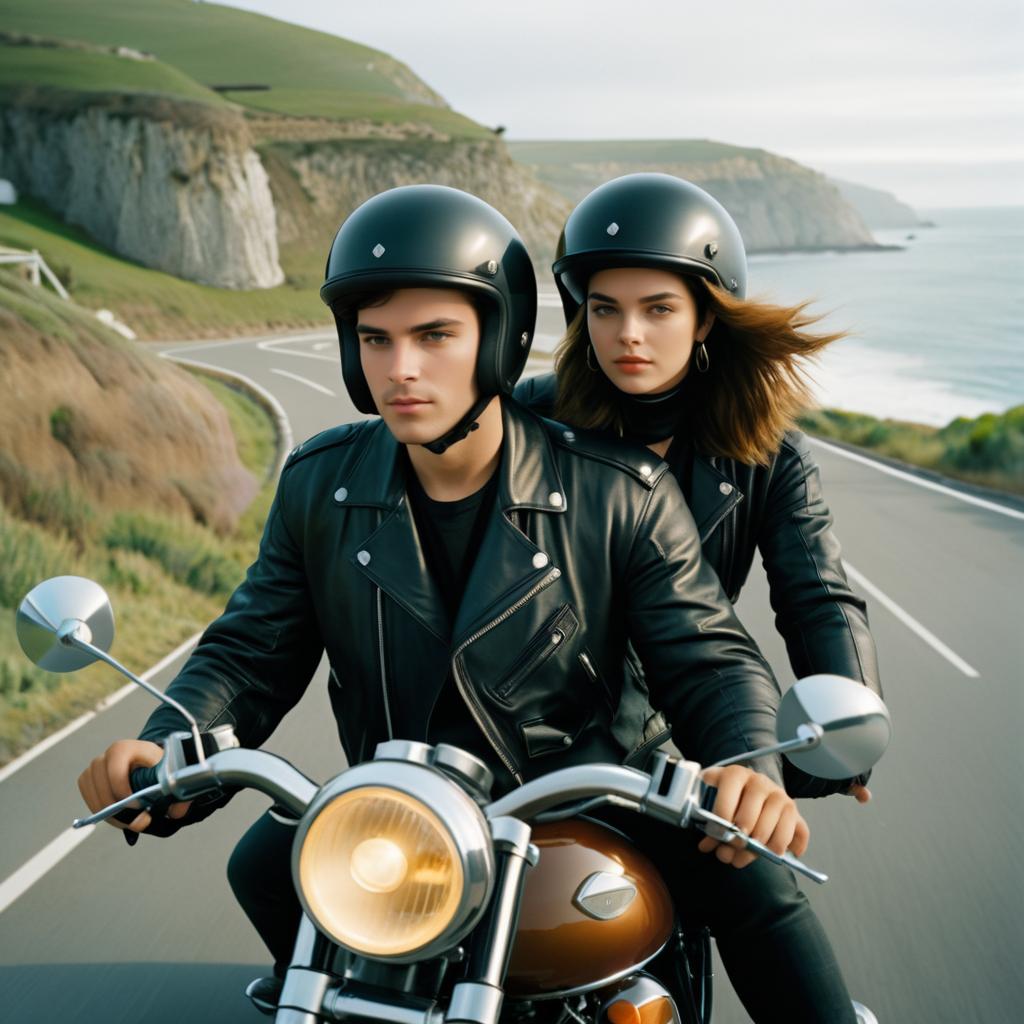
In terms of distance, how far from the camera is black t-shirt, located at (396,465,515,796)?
2.42 m

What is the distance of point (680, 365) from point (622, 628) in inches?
38.4

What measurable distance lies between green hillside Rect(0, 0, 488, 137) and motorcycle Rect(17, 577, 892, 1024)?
73704mm

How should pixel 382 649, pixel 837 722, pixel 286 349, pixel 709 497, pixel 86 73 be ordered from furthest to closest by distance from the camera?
1. pixel 86 73
2. pixel 286 349
3. pixel 709 497
4. pixel 382 649
5. pixel 837 722

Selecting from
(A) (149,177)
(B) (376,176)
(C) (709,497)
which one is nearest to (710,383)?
(C) (709,497)

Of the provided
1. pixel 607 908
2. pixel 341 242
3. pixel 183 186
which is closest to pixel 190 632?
pixel 341 242

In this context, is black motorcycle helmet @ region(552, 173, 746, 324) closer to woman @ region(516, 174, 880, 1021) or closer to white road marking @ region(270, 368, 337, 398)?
woman @ region(516, 174, 880, 1021)

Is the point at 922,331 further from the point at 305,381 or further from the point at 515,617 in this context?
the point at 515,617

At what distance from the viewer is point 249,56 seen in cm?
11162

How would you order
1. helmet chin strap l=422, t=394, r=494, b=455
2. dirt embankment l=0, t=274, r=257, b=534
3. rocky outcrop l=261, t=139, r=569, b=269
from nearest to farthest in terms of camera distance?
helmet chin strap l=422, t=394, r=494, b=455 → dirt embankment l=0, t=274, r=257, b=534 → rocky outcrop l=261, t=139, r=569, b=269

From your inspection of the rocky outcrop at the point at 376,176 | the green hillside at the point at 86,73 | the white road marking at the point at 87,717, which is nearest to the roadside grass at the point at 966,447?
the white road marking at the point at 87,717

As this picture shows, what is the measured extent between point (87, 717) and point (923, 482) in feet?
38.4

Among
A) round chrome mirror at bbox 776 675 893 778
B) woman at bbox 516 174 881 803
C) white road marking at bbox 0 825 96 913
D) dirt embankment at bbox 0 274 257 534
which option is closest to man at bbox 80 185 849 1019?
round chrome mirror at bbox 776 675 893 778

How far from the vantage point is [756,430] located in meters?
3.27

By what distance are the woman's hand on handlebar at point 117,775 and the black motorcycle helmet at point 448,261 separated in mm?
822
